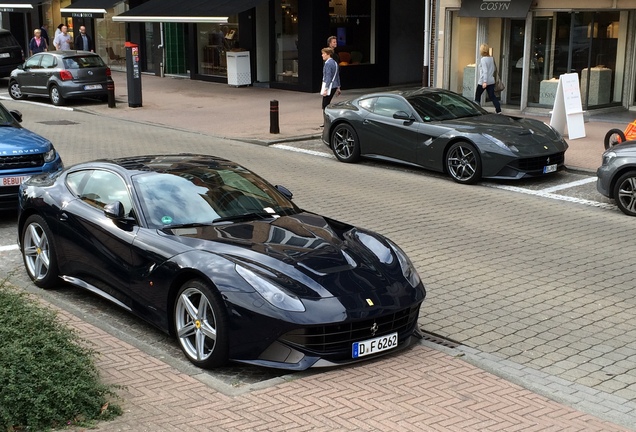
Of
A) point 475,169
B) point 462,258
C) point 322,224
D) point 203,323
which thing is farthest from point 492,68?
point 203,323

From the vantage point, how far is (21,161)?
1202 centimetres

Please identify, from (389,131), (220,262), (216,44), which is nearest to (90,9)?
(216,44)

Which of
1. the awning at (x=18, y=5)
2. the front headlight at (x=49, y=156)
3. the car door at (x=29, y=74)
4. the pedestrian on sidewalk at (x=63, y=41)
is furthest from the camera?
the awning at (x=18, y=5)

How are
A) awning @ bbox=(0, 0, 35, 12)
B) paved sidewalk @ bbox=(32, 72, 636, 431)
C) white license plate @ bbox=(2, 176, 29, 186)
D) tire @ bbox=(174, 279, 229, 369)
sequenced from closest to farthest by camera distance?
1. paved sidewalk @ bbox=(32, 72, 636, 431)
2. tire @ bbox=(174, 279, 229, 369)
3. white license plate @ bbox=(2, 176, 29, 186)
4. awning @ bbox=(0, 0, 35, 12)

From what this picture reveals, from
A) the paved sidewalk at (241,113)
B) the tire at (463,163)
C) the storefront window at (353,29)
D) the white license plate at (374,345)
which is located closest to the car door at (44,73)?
the paved sidewalk at (241,113)

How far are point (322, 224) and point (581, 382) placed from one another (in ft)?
8.61

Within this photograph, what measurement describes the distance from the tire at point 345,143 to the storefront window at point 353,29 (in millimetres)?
11889

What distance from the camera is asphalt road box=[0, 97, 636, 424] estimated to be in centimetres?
735

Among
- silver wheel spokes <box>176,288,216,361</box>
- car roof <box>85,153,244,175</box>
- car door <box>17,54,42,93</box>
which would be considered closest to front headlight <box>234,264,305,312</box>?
silver wheel spokes <box>176,288,216,361</box>

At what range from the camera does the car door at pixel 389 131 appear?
15.9 meters

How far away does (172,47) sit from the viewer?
114 ft

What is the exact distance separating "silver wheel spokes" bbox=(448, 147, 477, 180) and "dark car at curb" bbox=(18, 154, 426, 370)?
272 inches

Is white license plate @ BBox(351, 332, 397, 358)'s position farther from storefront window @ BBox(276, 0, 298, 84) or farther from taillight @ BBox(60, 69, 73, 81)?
storefront window @ BBox(276, 0, 298, 84)

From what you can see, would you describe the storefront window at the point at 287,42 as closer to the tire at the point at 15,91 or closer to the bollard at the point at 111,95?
the bollard at the point at 111,95
